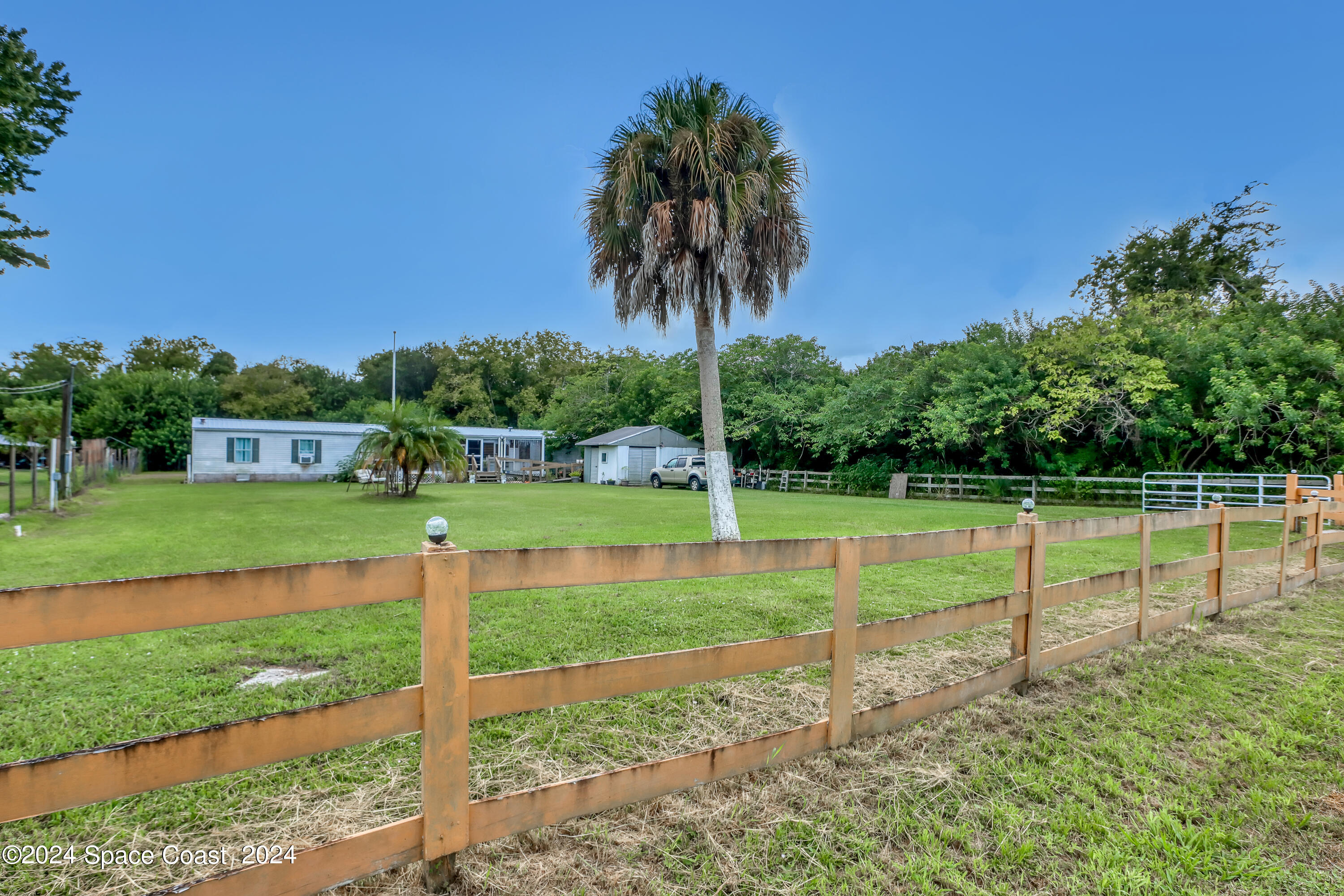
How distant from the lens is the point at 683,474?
89.5 ft

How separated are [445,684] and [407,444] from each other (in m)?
16.3

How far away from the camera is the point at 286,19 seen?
45.3ft

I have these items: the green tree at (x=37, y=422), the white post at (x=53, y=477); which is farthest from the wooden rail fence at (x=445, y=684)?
the green tree at (x=37, y=422)

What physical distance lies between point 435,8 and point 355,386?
4304 cm

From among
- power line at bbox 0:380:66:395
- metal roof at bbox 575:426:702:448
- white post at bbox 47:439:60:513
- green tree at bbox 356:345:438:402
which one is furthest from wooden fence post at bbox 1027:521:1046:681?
green tree at bbox 356:345:438:402

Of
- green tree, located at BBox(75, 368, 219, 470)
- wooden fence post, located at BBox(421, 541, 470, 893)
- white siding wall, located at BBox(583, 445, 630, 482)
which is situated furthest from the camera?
green tree, located at BBox(75, 368, 219, 470)

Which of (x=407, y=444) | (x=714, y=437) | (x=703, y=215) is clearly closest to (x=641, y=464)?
(x=407, y=444)

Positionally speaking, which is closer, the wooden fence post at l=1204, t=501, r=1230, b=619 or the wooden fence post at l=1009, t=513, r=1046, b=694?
the wooden fence post at l=1009, t=513, r=1046, b=694

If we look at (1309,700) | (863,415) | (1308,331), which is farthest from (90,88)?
(1308,331)

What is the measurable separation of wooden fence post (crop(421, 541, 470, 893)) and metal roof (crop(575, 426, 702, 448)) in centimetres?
2936

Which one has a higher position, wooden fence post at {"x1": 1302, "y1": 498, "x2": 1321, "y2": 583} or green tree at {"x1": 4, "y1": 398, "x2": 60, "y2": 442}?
green tree at {"x1": 4, "y1": 398, "x2": 60, "y2": 442}

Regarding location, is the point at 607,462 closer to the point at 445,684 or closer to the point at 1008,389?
the point at 1008,389

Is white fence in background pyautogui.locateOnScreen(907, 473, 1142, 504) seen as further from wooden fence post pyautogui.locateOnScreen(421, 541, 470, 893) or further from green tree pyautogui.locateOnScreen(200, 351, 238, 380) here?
green tree pyautogui.locateOnScreen(200, 351, 238, 380)

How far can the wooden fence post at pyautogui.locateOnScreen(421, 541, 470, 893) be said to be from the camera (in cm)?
168
